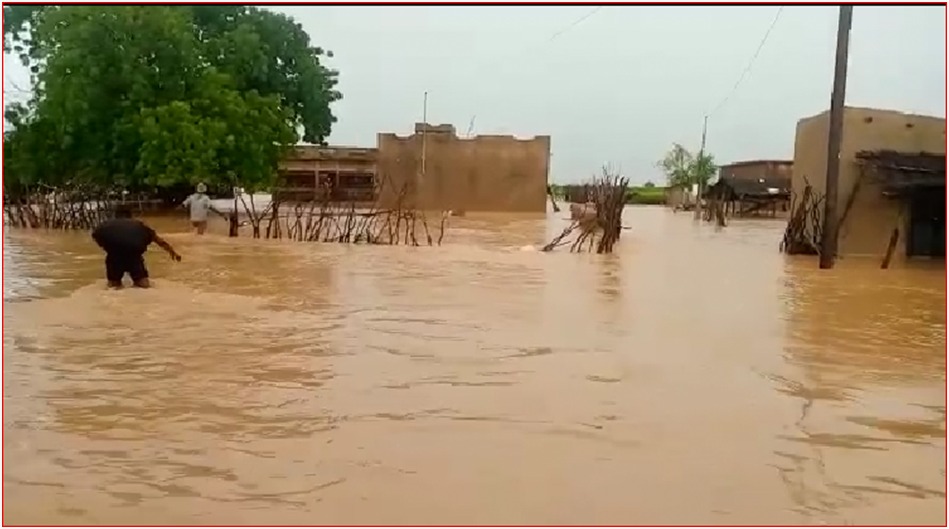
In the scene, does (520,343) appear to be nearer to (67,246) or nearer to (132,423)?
(132,423)

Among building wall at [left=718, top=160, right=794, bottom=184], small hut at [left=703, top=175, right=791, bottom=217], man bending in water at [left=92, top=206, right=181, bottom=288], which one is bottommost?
man bending in water at [left=92, top=206, right=181, bottom=288]

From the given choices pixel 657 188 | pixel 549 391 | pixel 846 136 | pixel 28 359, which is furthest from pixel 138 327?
pixel 657 188

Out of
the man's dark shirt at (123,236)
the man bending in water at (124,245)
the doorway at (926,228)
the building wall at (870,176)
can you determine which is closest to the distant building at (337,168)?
the building wall at (870,176)

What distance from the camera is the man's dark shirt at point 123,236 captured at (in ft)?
34.5

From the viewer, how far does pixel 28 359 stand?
7.20 meters

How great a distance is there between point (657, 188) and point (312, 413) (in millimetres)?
68202

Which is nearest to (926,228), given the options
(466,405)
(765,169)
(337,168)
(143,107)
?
(466,405)

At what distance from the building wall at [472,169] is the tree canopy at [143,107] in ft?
41.7

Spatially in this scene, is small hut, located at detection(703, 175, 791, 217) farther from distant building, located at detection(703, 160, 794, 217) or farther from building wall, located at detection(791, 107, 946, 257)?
building wall, located at detection(791, 107, 946, 257)

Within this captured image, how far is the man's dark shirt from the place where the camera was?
10.5 m

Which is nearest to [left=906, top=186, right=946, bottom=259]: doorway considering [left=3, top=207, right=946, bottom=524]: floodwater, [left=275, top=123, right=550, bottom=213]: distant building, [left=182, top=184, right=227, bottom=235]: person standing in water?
[left=3, top=207, right=946, bottom=524]: floodwater

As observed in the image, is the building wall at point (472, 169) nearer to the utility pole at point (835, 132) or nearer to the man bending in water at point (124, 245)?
the utility pole at point (835, 132)

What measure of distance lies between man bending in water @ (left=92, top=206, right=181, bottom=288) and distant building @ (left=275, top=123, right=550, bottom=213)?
28.9m

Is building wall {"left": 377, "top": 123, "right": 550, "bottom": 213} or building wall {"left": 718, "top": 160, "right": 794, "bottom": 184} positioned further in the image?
building wall {"left": 718, "top": 160, "right": 794, "bottom": 184}
